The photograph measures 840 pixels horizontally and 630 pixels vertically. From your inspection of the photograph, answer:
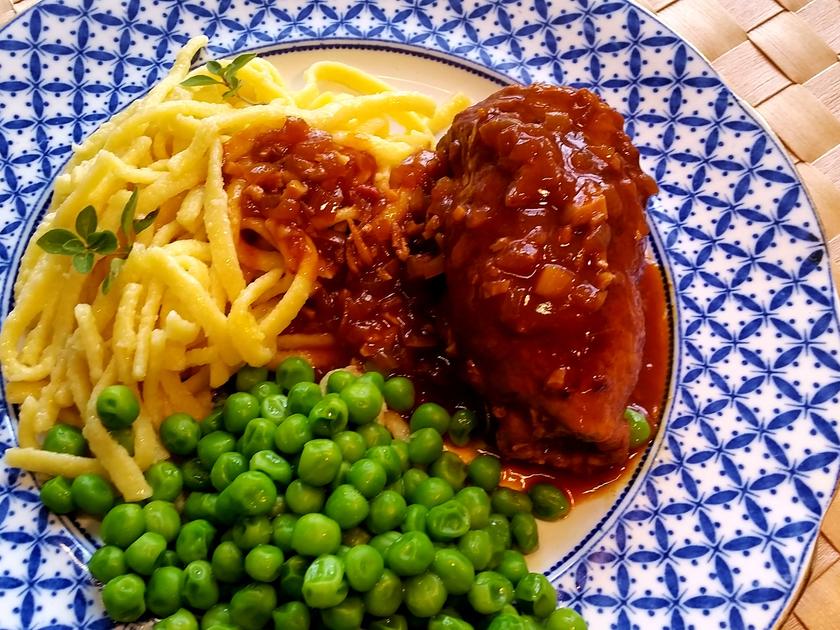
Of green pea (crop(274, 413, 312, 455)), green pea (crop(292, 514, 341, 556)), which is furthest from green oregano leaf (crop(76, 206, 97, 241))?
green pea (crop(292, 514, 341, 556))

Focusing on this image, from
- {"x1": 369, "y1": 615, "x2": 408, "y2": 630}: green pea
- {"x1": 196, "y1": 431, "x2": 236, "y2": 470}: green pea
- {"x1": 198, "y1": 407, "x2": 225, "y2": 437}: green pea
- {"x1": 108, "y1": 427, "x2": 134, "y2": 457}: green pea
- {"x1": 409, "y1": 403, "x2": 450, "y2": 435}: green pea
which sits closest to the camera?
{"x1": 369, "y1": 615, "x2": 408, "y2": 630}: green pea

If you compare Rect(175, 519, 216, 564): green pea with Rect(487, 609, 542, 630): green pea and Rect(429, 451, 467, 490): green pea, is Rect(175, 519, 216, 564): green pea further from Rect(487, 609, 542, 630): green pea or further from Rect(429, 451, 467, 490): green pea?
Rect(487, 609, 542, 630): green pea

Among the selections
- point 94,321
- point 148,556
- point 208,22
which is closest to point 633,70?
point 208,22

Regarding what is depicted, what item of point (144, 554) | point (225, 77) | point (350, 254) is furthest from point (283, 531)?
point (225, 77)

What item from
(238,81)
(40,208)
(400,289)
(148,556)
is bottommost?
(148,556)

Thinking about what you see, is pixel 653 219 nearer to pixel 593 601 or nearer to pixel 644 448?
pixel 644 448
